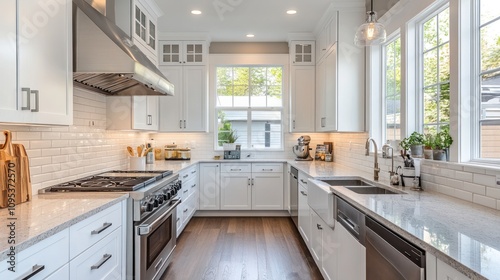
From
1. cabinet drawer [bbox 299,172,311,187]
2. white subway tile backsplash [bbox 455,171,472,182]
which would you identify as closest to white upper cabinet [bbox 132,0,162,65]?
cabinet drawer [bbox 299,172,311,187]

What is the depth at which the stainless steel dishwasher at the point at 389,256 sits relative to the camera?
1.20 meters

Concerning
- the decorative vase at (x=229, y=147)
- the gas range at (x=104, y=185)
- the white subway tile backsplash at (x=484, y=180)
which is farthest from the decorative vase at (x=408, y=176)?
the decorative vase at (x=229, y=147)

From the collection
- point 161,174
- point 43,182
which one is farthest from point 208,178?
point 43,182

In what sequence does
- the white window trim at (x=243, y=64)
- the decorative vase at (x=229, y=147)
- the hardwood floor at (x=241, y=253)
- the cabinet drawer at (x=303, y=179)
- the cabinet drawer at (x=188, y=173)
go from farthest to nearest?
the white window trim at (x=243, y=64) < the decorative vase at (x=229, y=147) < the cabinet drawer at (x=188, y=173) < the cabinet drawer at (x=303, y=179) < the hardwood floor at (x=241, y=253)

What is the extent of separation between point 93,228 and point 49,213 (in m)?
0.23

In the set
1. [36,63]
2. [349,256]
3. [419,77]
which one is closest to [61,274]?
[36,63]

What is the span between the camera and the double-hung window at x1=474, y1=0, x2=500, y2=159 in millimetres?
1799

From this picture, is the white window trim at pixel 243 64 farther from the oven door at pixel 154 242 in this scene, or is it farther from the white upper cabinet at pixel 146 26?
the oven door at pixel 154 242

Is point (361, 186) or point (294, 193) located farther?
point (294, 193)

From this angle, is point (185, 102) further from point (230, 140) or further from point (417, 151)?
point (417, 151)

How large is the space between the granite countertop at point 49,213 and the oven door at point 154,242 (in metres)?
0.33

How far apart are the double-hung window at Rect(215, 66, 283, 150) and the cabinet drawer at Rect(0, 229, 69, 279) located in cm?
388

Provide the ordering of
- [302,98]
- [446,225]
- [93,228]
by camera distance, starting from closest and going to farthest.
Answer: [446,225], [93,228], [302,98]

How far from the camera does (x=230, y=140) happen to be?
5035 millimetres
